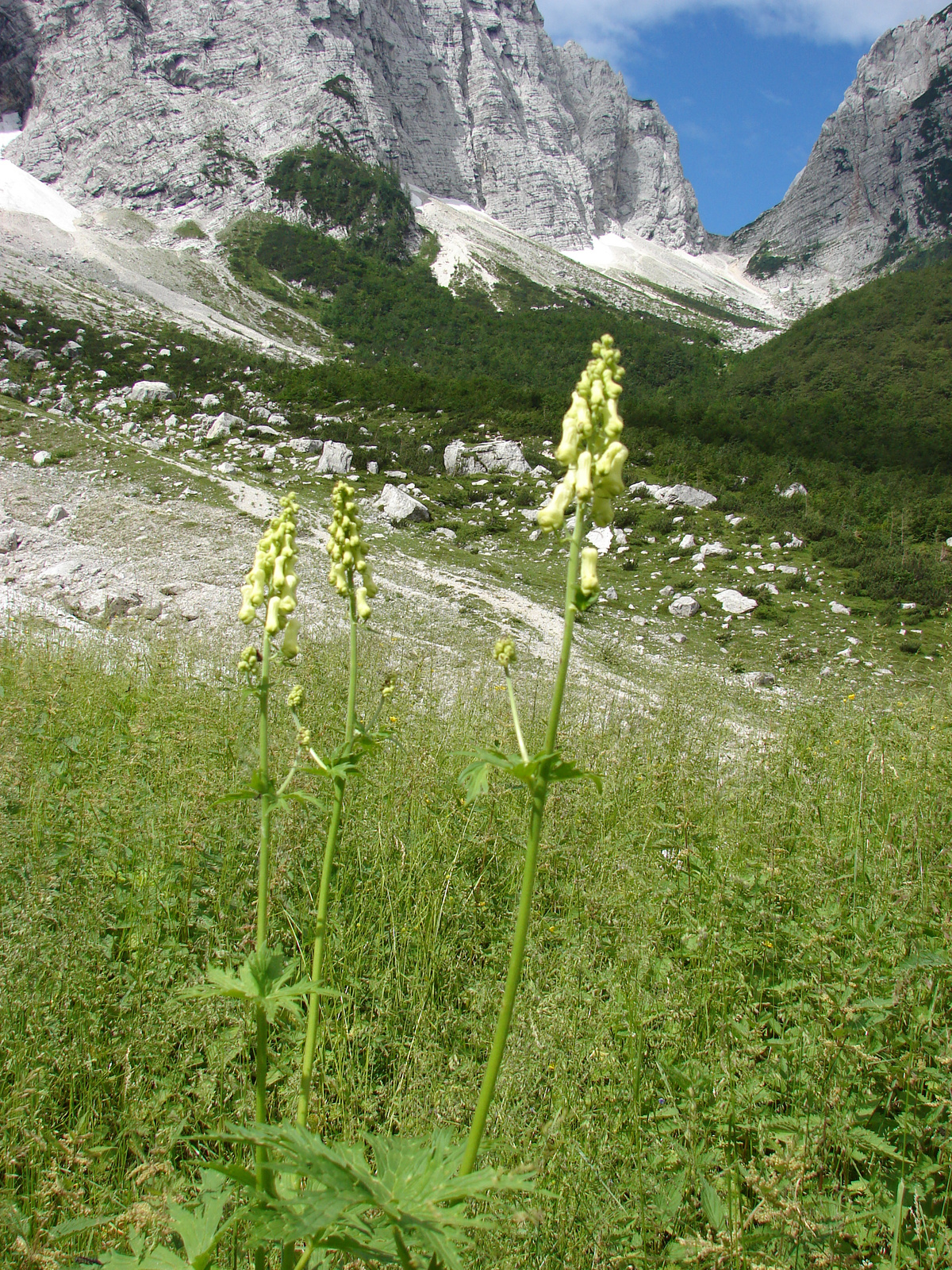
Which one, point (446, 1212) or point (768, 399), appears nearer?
point (446, 1212)

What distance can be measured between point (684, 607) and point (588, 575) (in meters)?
11.1

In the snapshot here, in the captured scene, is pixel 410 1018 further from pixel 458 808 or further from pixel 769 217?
pixel 769 217

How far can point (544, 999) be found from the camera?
2496 millimetres

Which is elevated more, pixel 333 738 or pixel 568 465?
pixel 568 465

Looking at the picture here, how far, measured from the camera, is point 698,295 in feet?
344

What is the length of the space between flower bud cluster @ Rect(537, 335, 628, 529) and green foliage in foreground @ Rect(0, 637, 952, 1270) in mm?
1559

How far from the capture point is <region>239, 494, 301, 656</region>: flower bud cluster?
6.64ft

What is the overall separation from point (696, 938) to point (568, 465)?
2353mm

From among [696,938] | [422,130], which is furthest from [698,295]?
[696,938]

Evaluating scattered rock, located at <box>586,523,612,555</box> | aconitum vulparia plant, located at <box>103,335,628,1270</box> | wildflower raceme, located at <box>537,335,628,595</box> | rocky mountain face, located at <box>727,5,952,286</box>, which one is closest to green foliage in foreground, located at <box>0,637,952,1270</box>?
aconitum vulparia plant, located at <box>103,335,628,1270</box>

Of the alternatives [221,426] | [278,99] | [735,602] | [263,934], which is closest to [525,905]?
[263,934]

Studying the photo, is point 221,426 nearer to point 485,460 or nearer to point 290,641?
point 485,460

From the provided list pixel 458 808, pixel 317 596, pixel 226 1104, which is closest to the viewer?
pixel 226 1104

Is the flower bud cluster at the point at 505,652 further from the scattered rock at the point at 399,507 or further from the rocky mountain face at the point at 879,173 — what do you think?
the rocky mountain face at the point at 879,173
